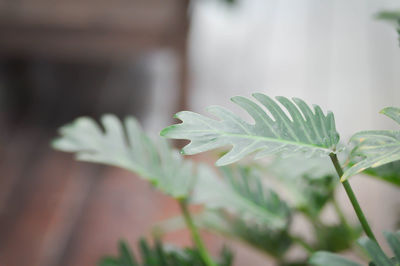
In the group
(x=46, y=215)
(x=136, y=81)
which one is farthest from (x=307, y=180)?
(x=136, y=81)

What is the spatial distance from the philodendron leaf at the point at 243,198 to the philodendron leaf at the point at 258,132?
0.23 metres

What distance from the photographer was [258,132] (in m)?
0.42

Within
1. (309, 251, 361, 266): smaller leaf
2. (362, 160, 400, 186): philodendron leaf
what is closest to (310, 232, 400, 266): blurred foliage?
(309, 251, 361, 266): smaller leaf

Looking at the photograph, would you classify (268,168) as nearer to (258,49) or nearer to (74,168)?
(74,168)

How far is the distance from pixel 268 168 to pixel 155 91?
4.91 ft

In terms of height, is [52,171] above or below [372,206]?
above

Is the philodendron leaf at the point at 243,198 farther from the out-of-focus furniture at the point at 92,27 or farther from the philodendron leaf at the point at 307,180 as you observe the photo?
the out-of-focus furniture at the point at 92,27

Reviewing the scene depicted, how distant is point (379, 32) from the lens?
250cm

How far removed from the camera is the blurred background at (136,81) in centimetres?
148

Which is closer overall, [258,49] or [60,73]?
[60,73]

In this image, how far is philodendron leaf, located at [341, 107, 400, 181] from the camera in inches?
15.4

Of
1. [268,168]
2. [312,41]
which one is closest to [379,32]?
[312,41]

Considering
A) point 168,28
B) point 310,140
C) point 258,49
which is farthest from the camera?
point 258,49

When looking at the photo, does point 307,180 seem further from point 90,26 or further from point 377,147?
point 90,26
